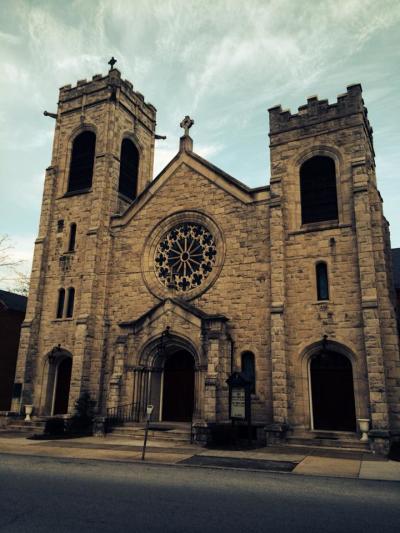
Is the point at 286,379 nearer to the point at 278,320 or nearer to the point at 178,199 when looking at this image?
the point at 278,320

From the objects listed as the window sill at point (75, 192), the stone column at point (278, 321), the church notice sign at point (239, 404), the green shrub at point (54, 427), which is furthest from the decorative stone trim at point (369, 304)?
the window sill at point (75, 192)

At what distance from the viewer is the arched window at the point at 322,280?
61.7 ft

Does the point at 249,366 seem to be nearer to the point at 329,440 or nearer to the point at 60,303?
the point at 329,440

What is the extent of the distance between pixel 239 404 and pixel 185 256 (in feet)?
27.9

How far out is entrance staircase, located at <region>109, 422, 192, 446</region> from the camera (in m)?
17.7

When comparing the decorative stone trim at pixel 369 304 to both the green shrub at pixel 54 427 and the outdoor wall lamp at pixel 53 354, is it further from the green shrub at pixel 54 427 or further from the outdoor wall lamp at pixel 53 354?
the outdoor wall lamp at pixel 53 354

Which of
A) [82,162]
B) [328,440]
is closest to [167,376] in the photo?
[328,440]

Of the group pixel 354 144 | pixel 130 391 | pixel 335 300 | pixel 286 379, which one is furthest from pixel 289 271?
pixel 130 391

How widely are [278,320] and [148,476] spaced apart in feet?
32.7

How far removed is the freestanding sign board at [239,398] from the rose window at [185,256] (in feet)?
19.9

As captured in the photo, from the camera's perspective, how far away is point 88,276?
2348 centimetres

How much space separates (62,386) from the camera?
2398cm

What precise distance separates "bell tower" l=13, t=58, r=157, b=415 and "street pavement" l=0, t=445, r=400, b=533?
12637mm

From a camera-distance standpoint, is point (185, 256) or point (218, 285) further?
point (185, 256)
